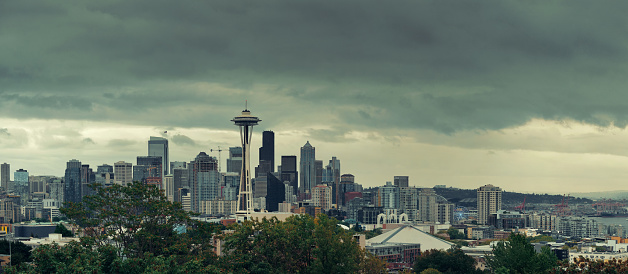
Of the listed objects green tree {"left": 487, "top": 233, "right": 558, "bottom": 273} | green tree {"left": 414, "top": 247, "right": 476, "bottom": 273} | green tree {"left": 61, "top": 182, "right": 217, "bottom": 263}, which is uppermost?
green tree {"left": 61, "top": 182, "right": 217, "bottom": 263}

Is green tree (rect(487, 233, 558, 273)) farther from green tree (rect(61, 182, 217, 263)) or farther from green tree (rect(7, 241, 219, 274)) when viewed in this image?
green tree (rect(7, 241, 219, 274))

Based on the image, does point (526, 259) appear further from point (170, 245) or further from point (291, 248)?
point (170, 245)

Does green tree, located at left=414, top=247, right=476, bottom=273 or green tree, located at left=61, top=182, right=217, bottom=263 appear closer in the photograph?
green tree, located at left=61, top=182, right=217, bottom=263

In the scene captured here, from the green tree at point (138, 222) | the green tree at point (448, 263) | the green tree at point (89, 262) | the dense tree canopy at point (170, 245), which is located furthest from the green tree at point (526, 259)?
the green tree at point (448, 263)

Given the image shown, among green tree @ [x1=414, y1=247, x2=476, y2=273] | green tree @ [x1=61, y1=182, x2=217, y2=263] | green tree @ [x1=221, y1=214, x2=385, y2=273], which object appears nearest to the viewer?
green tree @ [x1=61, y1=182, x2=217, y2=263]

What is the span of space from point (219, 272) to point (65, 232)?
101m

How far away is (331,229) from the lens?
86.8m

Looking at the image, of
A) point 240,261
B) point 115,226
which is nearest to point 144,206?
point 115,226

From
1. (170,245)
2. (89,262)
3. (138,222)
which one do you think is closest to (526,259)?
(170,245)

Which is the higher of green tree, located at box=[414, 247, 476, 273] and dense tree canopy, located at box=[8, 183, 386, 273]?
dense tree canopy, located at box=[8, 183, 386, 273]

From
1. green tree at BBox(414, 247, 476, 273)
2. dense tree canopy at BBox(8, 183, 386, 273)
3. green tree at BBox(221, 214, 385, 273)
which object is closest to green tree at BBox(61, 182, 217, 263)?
dense tree canopy at BBox(8, 183, 386, 273)

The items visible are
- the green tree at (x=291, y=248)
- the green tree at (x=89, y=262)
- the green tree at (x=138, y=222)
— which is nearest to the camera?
the green tree at (x=89, y=262)

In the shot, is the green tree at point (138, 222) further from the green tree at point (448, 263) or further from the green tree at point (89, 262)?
the green tree at point (448, 263)

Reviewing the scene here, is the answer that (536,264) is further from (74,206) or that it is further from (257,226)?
(74,206)
